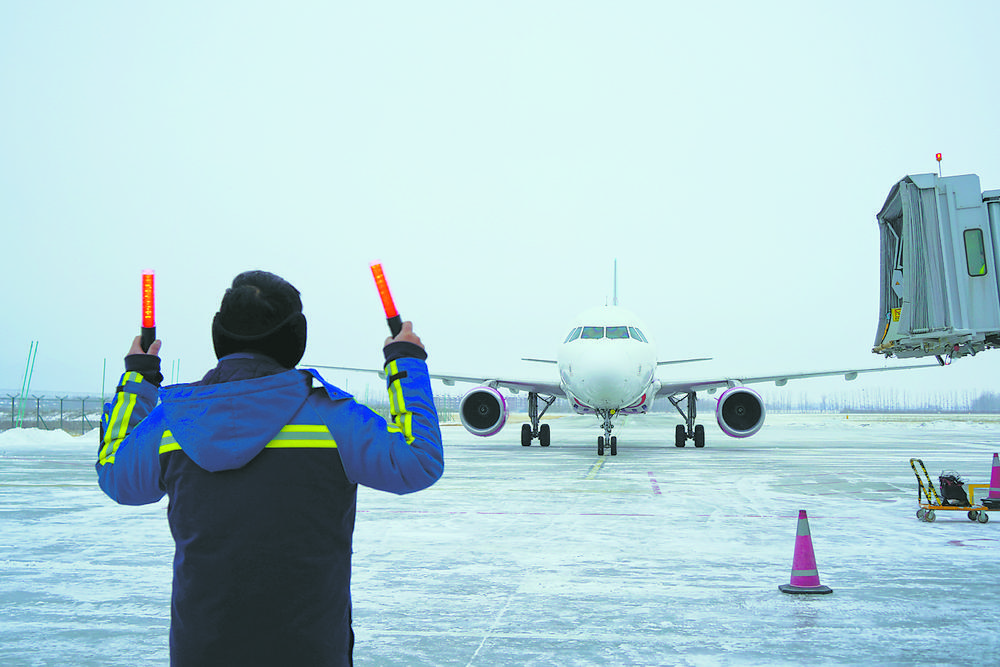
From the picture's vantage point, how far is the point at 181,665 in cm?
204

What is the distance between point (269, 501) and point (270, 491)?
0.02 metres

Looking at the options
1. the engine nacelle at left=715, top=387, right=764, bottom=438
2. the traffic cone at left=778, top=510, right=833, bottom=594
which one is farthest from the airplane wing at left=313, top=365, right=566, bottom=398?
the traffic cone at left=778, top=510, right=833, bottom=594

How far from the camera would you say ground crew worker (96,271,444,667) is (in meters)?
2.02

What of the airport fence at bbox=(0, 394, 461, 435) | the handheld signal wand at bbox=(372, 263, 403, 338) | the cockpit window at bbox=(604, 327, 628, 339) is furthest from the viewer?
the airport fence at bbox=(0, 394, 461, 435)

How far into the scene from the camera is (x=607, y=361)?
16578 mm

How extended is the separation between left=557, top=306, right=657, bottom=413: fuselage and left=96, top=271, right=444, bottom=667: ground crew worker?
14509 millimetres

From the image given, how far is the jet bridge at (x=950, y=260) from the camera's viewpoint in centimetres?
697

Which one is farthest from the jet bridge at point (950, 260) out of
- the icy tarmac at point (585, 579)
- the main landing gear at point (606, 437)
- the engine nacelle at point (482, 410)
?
the engine nacelle at point (482, 410)

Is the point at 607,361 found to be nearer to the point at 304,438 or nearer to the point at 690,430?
the point at 690,430

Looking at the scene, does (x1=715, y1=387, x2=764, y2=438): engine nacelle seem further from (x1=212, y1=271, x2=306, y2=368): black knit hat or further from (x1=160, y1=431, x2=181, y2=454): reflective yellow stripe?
(x1=160, y1=431, x2=181, y2=454): reflective yellow stripe

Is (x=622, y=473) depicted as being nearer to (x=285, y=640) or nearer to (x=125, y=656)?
(x=125, y=656)

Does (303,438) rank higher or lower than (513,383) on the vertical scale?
lower

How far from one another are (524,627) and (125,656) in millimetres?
1970

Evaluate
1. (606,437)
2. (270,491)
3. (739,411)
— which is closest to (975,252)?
(270,491)
